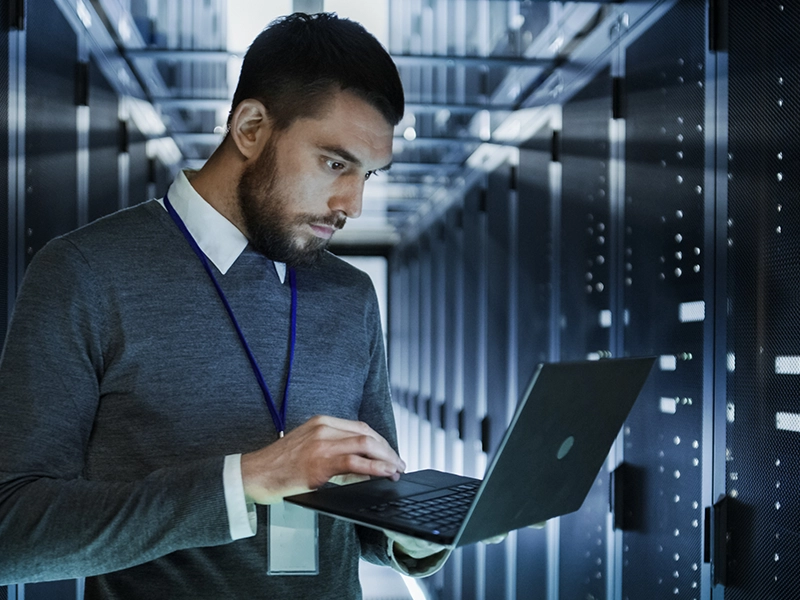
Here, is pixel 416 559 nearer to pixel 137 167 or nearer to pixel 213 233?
pixel 213 233

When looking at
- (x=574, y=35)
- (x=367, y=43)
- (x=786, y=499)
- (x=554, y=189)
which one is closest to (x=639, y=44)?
(x=574, y=35)

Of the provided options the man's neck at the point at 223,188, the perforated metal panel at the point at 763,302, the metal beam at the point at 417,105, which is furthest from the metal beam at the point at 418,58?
A: the man's neck at the point at 223,188

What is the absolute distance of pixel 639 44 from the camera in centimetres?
224

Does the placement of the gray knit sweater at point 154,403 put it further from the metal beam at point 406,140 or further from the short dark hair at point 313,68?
the metal beam at point 406,140

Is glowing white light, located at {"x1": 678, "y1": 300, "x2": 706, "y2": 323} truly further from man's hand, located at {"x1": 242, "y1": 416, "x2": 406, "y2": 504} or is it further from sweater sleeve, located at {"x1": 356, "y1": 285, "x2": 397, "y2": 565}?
man's hand, located at {"x1": 242, "y1": 416, "x2": 406, "y2": 504}

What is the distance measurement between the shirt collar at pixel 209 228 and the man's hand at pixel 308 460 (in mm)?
420

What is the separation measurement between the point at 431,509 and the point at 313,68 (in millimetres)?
791

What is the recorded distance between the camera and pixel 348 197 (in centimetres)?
141

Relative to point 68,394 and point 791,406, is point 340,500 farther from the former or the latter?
point 791,406

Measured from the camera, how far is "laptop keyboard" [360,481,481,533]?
38.5 inches

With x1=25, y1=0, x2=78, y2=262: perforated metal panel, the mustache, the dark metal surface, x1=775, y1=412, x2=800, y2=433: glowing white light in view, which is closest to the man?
the mustache

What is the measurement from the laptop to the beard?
0.46 meters

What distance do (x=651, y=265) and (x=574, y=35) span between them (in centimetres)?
110

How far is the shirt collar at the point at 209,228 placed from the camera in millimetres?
1361
